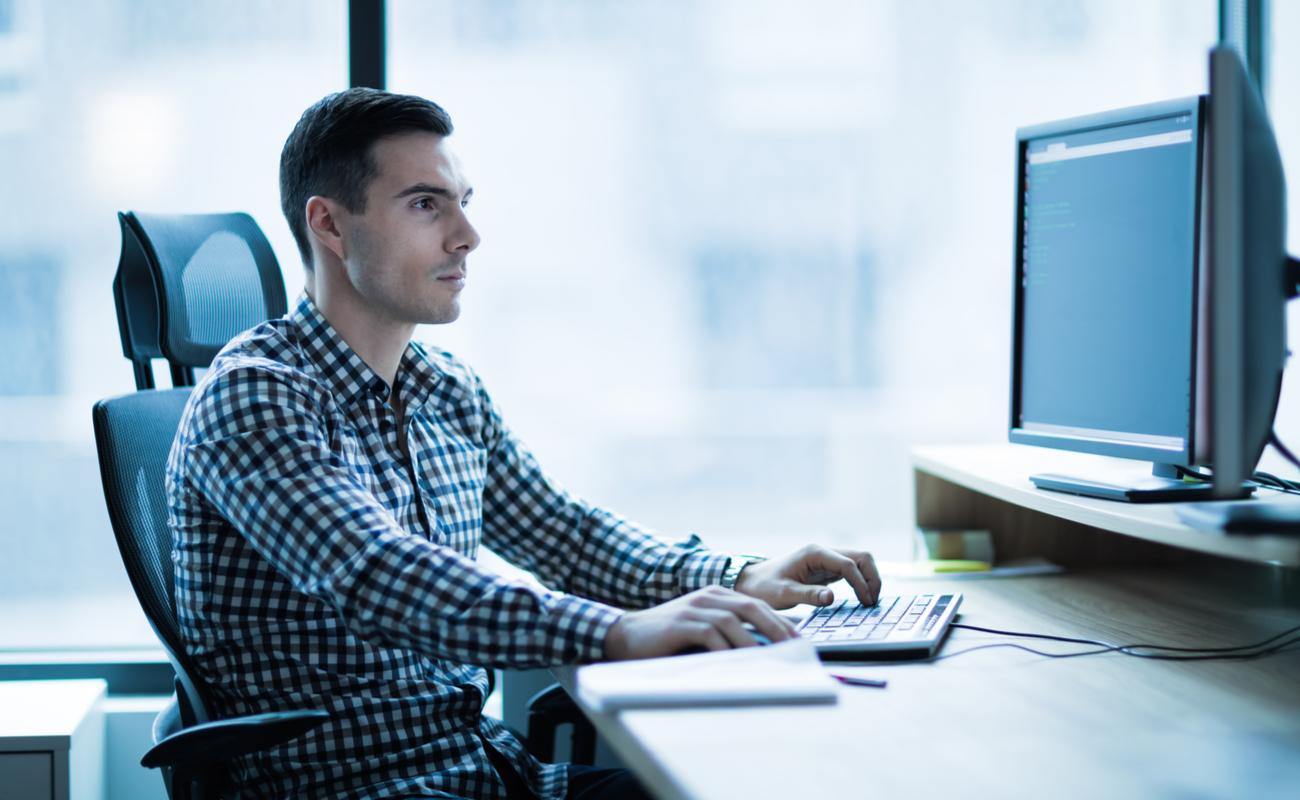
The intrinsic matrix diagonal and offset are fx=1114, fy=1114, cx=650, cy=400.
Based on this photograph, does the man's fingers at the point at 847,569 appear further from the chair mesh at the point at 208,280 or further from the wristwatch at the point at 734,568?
the chair mesh at the point at 208,280

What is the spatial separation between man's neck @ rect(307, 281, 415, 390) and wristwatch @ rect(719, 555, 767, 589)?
49 centimetres

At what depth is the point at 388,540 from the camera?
1080 millimetres

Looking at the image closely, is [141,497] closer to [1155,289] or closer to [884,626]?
[884,626]

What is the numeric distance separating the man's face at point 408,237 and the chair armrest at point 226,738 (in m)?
0.53

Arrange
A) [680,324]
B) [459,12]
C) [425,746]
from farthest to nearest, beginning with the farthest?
[680,324] → [459,12] → [425,746]

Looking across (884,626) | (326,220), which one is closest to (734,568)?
(884,626)

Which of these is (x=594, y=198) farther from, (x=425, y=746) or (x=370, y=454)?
(x=425, y=746)

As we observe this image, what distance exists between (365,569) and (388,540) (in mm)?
35

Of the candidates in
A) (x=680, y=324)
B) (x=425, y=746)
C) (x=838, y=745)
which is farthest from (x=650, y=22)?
(x=838, y=745)

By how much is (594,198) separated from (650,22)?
0.38 meters

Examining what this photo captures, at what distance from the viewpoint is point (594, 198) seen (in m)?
2.25

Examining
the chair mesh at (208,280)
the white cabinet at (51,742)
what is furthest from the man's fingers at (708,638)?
the white cabinet at (51,742)

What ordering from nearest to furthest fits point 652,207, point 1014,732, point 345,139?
point 1014,732 → point 345,139 → point 652,207

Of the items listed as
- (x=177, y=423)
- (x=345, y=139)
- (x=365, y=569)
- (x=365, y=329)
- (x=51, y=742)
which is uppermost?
(x=345, y=139)
